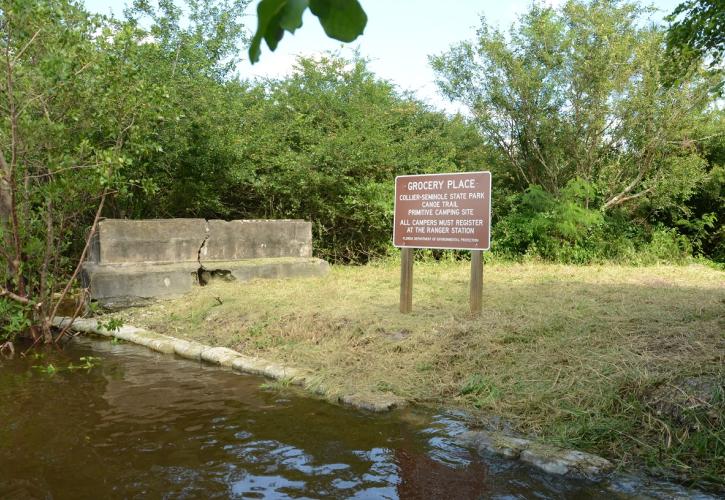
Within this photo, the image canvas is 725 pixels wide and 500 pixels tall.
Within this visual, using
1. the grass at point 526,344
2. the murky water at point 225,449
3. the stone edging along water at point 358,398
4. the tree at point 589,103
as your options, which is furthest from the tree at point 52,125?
the tree at point 589,103

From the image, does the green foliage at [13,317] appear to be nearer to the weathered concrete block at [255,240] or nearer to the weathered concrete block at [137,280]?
the weathered concrete block at [137,280]

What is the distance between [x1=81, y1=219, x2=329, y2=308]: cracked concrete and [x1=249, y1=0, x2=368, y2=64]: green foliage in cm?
875

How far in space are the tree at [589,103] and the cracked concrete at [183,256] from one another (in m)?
6.18

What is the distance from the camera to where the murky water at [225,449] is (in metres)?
3.53

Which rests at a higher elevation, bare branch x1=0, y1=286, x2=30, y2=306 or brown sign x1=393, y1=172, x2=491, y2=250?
brown sign x1=393, y1=172, x2=491, y2=250

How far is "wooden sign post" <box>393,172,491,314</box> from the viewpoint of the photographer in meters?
7.12

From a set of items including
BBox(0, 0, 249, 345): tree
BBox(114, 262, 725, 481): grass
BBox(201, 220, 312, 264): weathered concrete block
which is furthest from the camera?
BBox(201, 220, 312, 264): weathered concrete block

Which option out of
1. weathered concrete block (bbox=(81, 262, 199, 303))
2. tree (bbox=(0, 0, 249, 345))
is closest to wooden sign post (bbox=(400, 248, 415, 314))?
tree (bbox=(0, 0, 249, 345))

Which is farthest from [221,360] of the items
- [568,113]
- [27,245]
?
[568,113]

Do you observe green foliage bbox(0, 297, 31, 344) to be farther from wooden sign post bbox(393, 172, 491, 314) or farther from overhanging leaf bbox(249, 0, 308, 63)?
overhanging leaf bbox(249, 0, 308, 63)

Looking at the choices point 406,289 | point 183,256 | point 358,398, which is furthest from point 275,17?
point 183,256

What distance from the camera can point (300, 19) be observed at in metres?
1.29

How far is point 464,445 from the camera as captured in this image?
165 inches

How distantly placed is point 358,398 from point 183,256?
6099 mm
